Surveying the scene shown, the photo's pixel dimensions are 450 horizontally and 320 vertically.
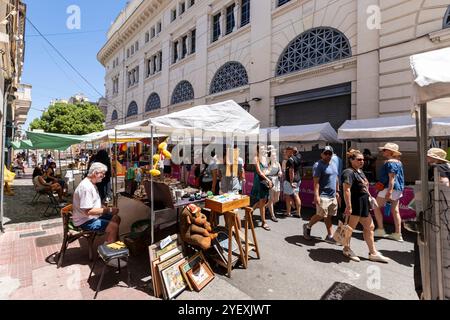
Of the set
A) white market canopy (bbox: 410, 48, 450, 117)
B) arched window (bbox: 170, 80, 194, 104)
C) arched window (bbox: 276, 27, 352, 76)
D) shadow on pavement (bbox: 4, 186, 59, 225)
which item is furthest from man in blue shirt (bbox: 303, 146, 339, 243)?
arched window (bbox: 170, 80, 194, 104)

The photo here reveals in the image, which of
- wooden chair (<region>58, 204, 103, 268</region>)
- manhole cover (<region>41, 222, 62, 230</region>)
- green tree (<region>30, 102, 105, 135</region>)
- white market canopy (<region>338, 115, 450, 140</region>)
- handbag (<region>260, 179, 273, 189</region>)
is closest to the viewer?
wooden chair (<region>58, 204, 103, 268</region>)

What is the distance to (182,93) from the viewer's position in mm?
20062

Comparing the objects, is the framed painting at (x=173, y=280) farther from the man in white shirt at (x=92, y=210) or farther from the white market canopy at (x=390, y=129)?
the white market canopy at (x=390, y=129)

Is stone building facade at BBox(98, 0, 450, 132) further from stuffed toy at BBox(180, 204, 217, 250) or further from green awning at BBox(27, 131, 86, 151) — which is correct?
green awning at BBox(27, 131, 86, 151)

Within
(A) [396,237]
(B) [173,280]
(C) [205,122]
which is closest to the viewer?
(B) [173,280]

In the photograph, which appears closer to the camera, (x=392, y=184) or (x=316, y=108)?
(x=392, y=184)

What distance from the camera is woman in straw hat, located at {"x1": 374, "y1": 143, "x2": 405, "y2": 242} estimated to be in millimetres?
4848

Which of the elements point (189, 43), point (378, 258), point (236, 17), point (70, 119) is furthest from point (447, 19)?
point (70, 119)

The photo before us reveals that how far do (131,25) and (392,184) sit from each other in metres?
31.0

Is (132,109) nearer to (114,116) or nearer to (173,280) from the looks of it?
(114,116)

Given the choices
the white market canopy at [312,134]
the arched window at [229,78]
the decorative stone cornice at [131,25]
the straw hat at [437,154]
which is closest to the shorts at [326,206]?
the straw hat at [437,154]

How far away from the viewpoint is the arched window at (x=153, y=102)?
77.7 feet

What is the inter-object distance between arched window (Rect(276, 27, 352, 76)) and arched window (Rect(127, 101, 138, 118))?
20.2m

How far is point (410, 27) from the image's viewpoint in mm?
8336
